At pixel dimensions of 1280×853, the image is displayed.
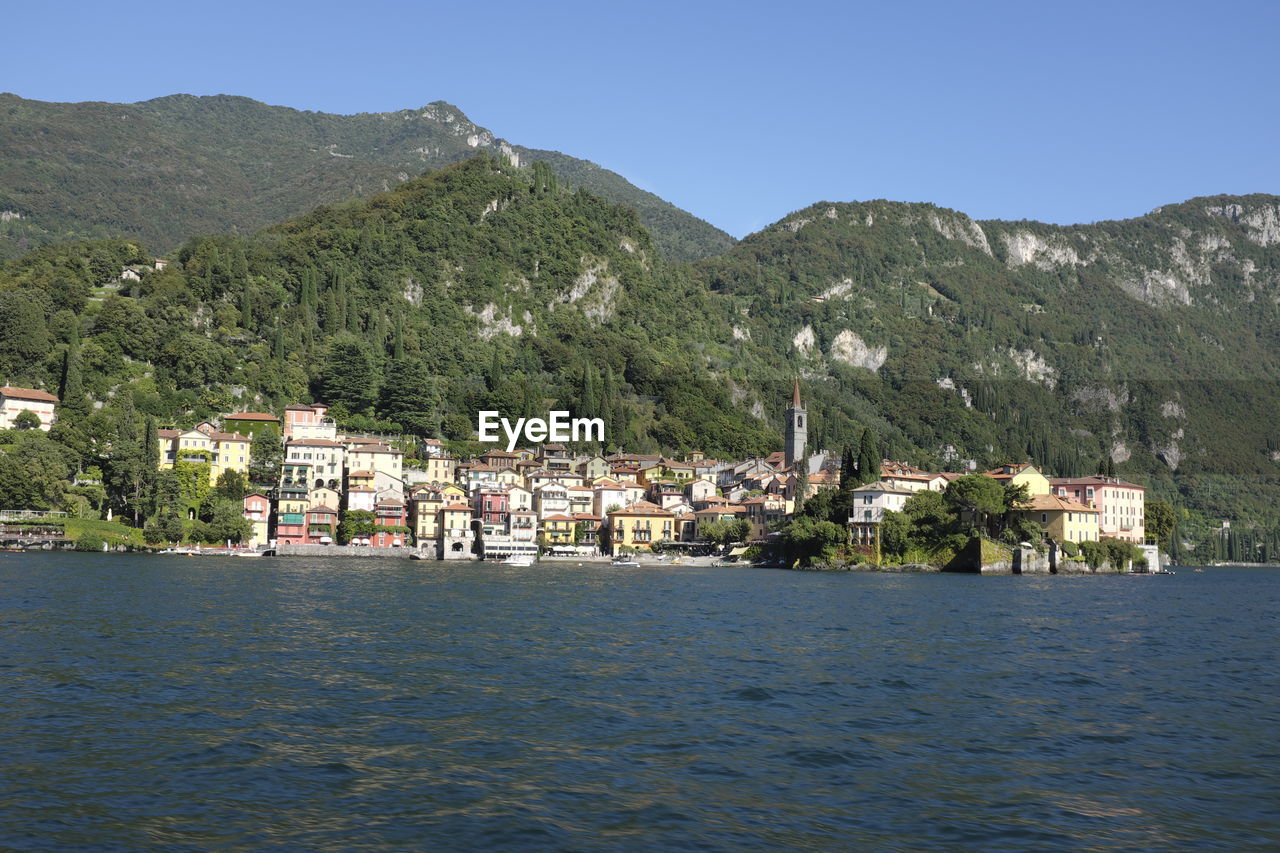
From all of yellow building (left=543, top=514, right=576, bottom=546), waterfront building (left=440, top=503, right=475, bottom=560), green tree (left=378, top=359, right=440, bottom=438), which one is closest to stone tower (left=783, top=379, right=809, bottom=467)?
yellow building (left=543, top=514, right=576, bottom=546)

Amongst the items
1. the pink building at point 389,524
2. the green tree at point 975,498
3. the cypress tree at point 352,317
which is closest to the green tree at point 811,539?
the green tree at point 975,498

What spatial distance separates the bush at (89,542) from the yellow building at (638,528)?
50.2m

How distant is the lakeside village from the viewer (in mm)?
102062

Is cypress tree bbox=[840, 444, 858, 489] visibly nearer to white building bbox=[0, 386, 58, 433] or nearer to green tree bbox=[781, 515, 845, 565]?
green tree bbox=[781, 515, 845, 565]

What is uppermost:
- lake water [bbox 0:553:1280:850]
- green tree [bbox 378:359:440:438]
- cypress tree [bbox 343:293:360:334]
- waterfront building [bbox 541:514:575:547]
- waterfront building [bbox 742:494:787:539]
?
cypress tree [bbox 343:293:360:334]

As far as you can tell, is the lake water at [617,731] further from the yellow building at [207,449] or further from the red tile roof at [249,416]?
the red tile roof at [249,416]

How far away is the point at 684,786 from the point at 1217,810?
337 inches

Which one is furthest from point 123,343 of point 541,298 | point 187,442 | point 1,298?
point 541,298

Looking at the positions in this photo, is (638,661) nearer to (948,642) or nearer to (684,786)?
(948,642)

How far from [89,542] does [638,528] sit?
54.1 meters

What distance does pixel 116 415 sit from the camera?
117m

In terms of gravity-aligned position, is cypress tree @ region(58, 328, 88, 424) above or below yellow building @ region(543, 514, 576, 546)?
above

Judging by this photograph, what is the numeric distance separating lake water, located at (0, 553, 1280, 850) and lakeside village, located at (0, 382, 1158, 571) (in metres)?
50.6

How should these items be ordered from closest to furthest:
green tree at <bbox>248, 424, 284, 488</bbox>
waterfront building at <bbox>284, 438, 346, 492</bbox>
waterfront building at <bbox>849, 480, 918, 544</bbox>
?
waterfront building at <bbox>849, 480, 918, 544</bbox> < green tree at <bbox>248, 424, 284, 488</bbox> < waterfront building at <bbox>284, 438, 346, 492</bbox>
